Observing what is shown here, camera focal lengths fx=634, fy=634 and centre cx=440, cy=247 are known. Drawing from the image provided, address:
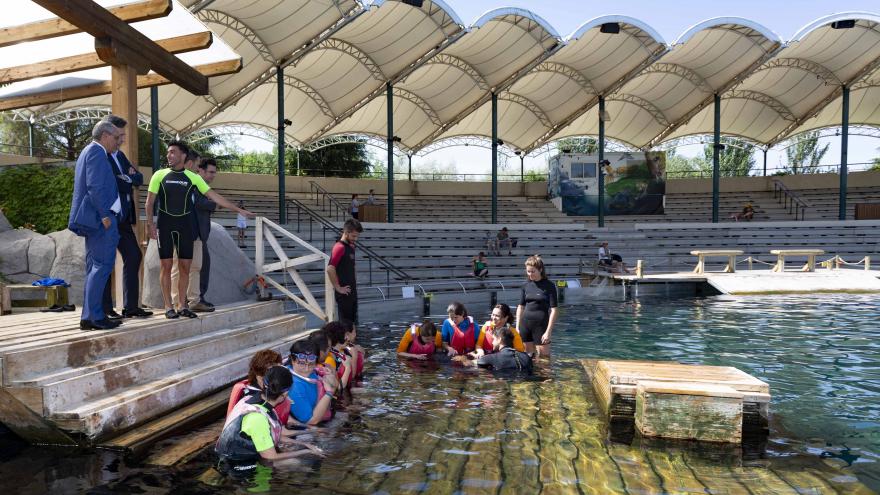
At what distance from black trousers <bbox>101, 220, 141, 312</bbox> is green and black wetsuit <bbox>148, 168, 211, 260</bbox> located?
319mm

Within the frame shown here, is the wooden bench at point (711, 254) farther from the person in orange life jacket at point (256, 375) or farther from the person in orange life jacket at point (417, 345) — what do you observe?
the person in orange life jacket at point (256, 375)

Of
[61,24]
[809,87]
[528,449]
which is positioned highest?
[809,87]

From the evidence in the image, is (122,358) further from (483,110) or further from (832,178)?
(832,178)

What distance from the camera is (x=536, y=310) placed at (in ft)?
26.4

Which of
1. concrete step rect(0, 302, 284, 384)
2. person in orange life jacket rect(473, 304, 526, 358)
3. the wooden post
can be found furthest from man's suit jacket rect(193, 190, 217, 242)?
person in orange life jacket rect(473, 304, 526, 358)

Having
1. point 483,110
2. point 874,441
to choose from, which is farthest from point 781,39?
point 874,441

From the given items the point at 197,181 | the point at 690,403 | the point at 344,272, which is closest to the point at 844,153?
the point at 344,272

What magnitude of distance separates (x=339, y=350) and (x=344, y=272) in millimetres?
1541

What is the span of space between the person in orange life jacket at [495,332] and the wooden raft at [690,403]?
231 cm

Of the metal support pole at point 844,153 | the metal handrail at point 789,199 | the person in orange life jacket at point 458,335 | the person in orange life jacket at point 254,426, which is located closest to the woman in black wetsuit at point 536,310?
the person in orange life jacket at point 458,335

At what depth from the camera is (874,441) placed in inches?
203

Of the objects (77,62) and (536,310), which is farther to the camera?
(536,310)

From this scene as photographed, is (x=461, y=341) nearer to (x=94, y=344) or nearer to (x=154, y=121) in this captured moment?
(x=94, y=344)

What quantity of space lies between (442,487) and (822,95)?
119ft
